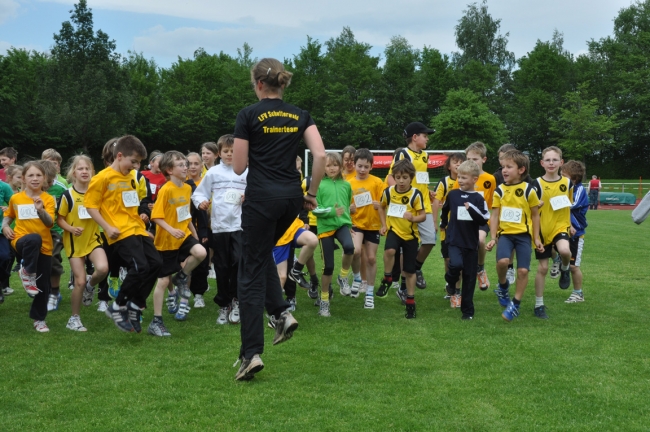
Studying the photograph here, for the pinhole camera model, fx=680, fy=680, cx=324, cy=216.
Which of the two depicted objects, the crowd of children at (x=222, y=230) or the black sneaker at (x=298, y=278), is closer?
the crowd of children at (x=222, y=230)

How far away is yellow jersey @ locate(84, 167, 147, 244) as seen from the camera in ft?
22.0

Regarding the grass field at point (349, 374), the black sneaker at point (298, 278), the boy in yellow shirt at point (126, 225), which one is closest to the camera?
the grass field at point (349, 374)

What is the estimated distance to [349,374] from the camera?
5.50m

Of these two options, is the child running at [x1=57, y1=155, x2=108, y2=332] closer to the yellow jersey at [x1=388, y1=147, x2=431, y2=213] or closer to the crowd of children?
the crowd of children

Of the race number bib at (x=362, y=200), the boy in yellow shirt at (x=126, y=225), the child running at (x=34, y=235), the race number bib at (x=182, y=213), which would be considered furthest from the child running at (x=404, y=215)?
the child running at (x=34, y=235)

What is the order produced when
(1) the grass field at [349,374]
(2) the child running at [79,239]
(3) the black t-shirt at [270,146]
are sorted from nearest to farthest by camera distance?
(1) the grass field at [349,374] → (3) the black t-shirt at [270,146] → (2) the child running at [79,239]

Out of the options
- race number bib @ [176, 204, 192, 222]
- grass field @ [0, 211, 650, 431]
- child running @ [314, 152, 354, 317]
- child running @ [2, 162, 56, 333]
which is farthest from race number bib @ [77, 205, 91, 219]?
child running @ [314, 152, 354, 317]

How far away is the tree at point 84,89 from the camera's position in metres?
49.8

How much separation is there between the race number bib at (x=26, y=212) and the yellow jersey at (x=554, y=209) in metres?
5.82

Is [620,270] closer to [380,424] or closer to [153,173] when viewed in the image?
[153,173]

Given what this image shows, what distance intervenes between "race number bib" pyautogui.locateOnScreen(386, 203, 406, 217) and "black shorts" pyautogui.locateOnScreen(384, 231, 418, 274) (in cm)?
24

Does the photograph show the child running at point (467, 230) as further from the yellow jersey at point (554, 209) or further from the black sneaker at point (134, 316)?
the black sneaker at point (134, 316)

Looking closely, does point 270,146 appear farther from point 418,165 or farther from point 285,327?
point 418,165

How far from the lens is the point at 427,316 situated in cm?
814
